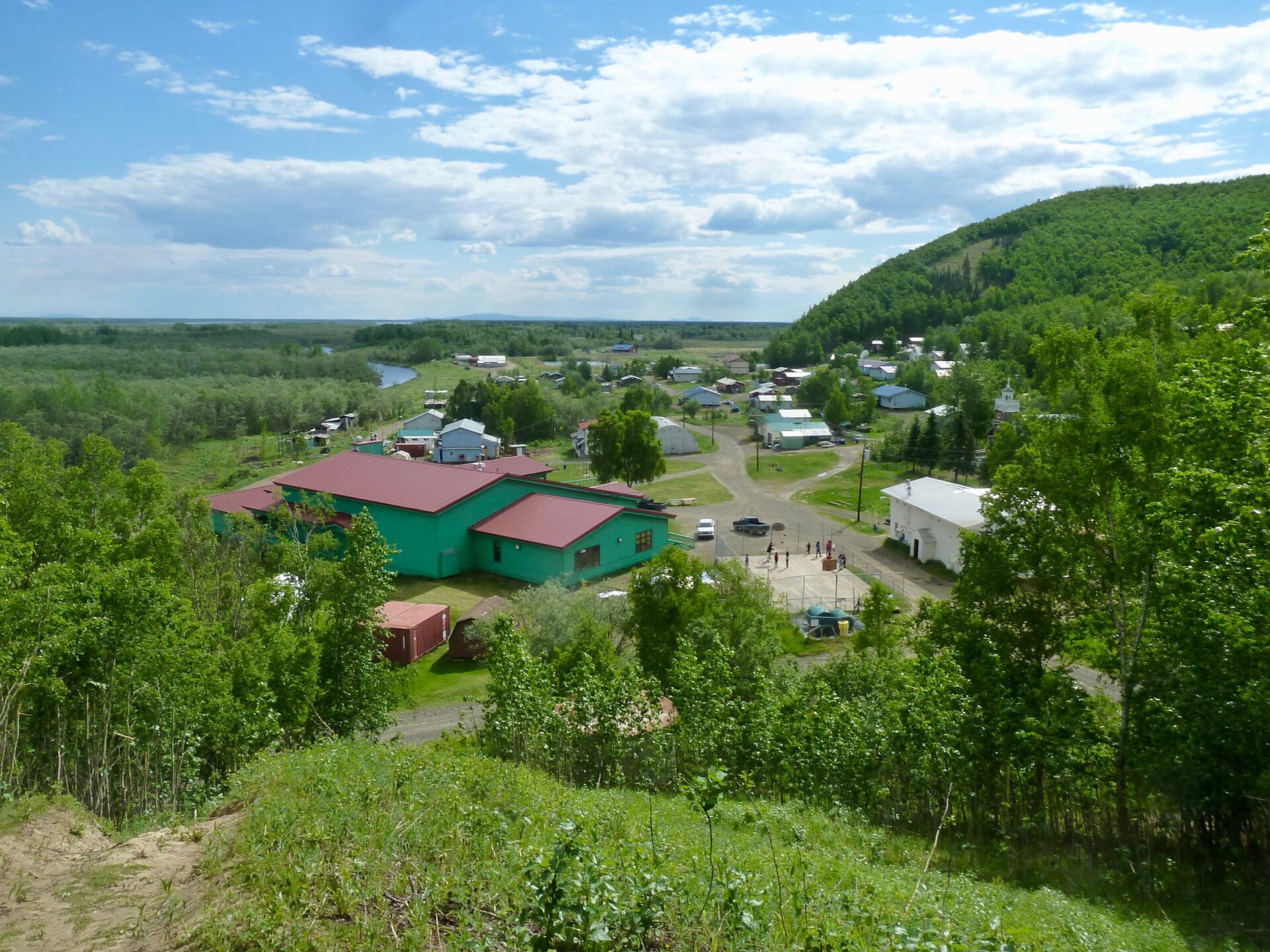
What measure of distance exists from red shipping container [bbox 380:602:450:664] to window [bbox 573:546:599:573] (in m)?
5.44

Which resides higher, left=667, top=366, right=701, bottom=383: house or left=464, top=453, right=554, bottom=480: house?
left=667, top=366, right=701, bottom=383: house

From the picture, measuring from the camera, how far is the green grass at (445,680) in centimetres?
1903

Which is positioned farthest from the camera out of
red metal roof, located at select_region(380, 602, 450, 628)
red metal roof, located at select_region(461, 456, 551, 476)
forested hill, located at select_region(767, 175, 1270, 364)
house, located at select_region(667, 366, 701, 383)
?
house, located at select_region(667, 366, 701, 383)

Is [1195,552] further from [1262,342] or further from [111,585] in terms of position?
[111,585]

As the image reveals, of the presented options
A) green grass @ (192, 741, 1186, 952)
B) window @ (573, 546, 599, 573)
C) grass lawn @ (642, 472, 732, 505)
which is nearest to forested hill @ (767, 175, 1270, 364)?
grass lawn @ (642, 472, 732, 505)

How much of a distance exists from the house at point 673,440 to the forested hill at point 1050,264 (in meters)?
40.9

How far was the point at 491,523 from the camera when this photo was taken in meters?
Answer: 29.9

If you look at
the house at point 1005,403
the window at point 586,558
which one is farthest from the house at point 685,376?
the window at point 586,558

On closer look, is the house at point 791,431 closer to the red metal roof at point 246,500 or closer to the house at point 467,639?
the red metal roof at point 246,500

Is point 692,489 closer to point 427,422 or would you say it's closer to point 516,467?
point 516,467

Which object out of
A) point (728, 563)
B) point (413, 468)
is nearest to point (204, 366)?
point (413, 468)

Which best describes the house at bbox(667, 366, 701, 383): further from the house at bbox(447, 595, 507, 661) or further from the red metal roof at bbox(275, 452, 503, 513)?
the house at bbox(447, 595, 507, 661)

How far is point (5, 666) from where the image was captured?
358 inches

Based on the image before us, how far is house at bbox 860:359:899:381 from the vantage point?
97500 millimetres
